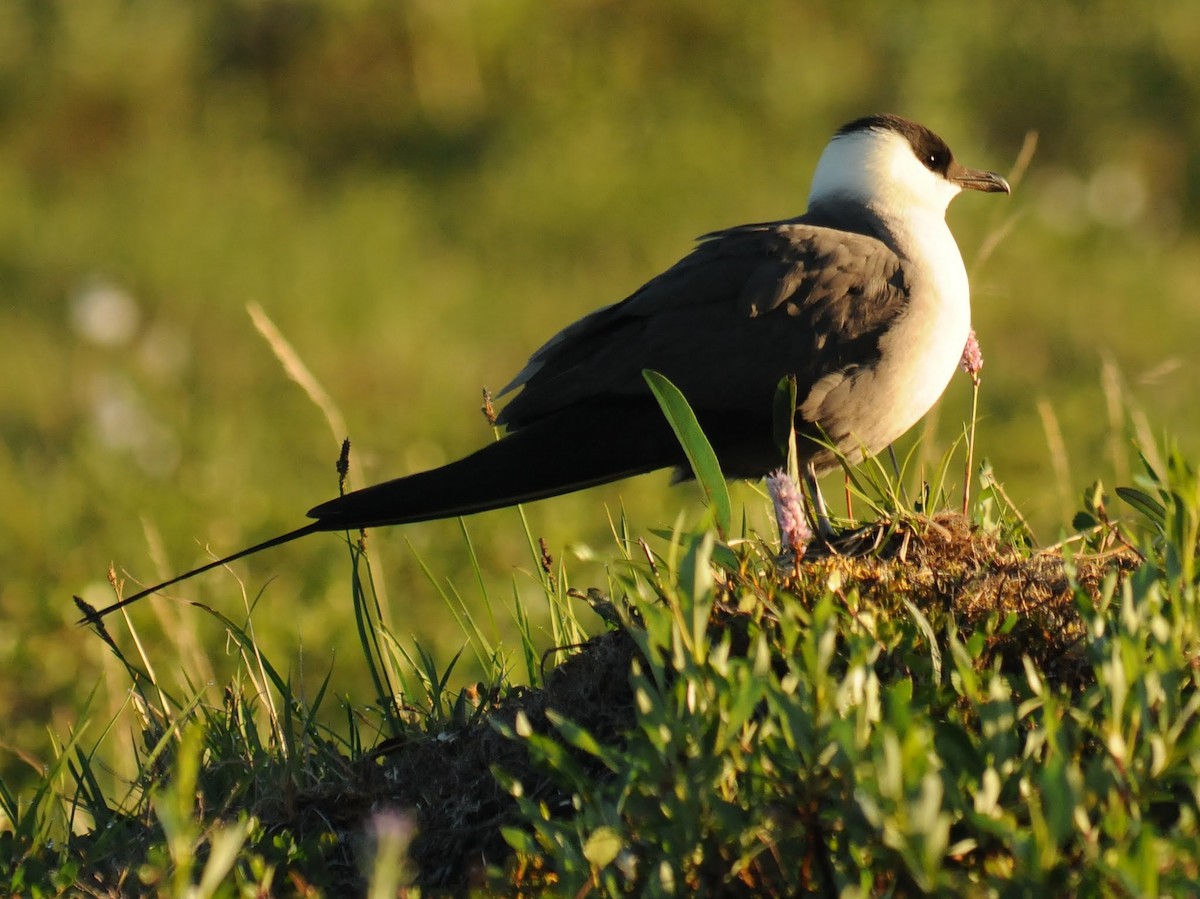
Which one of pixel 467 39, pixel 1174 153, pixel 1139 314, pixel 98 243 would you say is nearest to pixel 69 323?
pixel 98 243

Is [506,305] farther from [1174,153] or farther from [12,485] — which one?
[1174,153]

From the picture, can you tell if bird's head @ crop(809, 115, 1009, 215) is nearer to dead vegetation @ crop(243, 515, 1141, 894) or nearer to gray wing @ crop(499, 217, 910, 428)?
gray wing @ crop(499, 217, 910, 428)

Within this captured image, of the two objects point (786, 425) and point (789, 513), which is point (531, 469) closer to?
point (786, 425)

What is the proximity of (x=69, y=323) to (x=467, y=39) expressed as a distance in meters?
2.87

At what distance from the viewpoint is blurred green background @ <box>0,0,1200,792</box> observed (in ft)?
21.6

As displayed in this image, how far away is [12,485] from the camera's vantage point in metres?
6.47

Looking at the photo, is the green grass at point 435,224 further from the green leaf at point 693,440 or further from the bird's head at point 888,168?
the green leaf at point 693,440

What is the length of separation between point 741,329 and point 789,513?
823 mm

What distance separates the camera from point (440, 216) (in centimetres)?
901

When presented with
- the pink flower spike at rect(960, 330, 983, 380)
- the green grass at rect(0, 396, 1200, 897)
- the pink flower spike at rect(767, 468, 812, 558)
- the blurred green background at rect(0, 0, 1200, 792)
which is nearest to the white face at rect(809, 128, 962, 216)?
the pink flower spike at rect(960, 330, 983, 380)

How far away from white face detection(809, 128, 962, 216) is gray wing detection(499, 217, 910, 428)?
516 millimetres

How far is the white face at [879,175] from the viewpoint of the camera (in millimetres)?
4078

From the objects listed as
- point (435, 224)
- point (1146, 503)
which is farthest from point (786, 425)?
point (435, 224)

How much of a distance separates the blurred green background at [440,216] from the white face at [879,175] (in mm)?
2021
